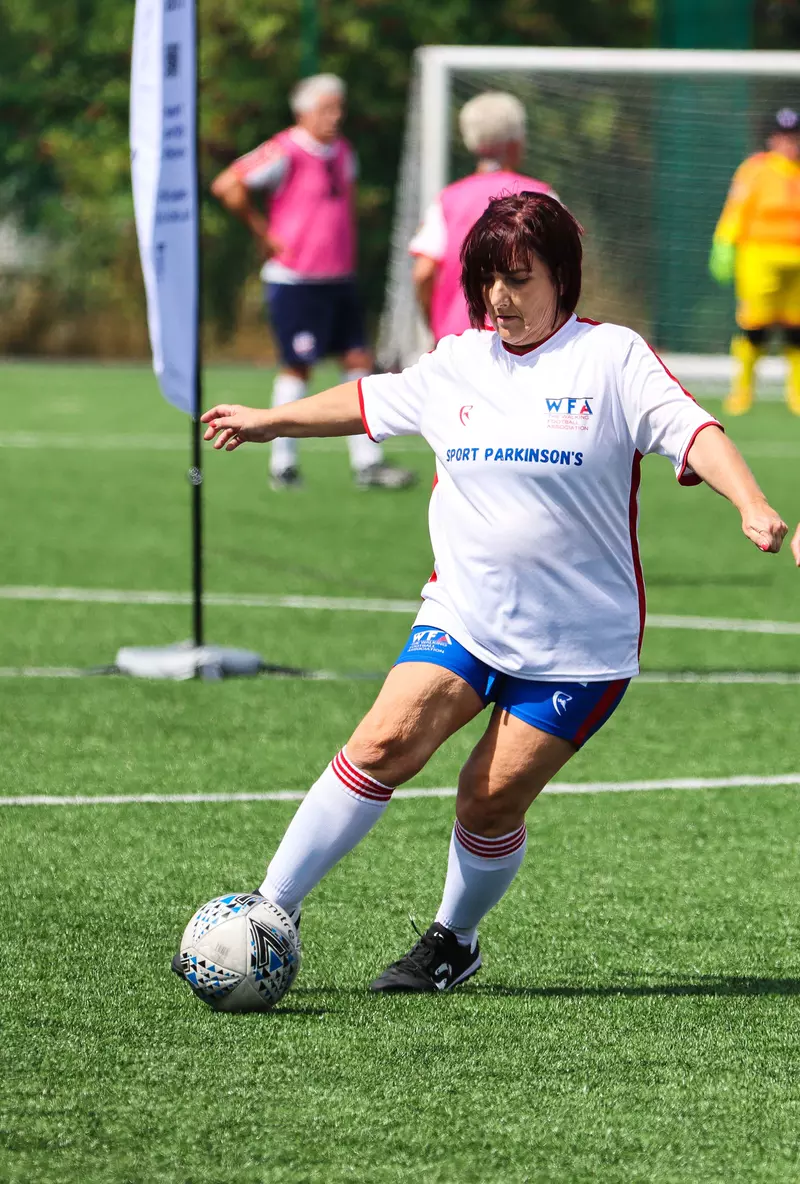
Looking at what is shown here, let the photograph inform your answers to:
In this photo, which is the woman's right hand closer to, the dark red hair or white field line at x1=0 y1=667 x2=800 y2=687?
the dark red hair

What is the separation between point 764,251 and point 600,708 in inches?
598

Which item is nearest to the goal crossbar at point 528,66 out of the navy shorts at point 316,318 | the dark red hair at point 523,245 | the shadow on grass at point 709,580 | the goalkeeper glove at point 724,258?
the goalkeeper glove at point 724,258

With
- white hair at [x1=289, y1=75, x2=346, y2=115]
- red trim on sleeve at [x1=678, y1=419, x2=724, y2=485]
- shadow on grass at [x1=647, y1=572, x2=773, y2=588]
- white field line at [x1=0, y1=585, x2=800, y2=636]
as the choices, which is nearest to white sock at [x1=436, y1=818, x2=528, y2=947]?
red trim on sleeve at [x1=678, y1=419, x2=724, y2=485]

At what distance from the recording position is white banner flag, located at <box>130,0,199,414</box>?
23.3ft

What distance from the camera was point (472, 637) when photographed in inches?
162

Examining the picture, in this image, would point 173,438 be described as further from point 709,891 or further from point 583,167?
point 709,891

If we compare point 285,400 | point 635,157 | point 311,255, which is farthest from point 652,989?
point 635,157

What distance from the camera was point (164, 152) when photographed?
712 cm

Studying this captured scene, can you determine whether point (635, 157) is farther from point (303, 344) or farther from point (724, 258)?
point (303, 344)

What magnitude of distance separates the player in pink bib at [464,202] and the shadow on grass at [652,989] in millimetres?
4502

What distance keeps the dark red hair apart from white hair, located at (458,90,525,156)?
463 centimetres

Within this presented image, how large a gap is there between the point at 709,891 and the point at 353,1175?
6.74 feet

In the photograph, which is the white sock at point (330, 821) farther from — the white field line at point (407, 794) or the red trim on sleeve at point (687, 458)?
the white field line at point (407, 794)

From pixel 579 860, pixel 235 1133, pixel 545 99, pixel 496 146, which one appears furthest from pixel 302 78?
pixel 235 1133
